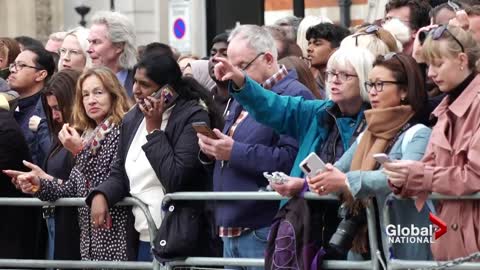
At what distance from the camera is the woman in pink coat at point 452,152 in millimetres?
7707

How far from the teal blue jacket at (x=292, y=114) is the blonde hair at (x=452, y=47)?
2.89 feet

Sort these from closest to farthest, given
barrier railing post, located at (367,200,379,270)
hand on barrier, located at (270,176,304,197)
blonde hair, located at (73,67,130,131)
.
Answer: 1. barrier railing post, located at (367,200,379,270)
2. hand on barrier, located at (270,176,304,197)
3. blonde hair, located at (73,67,130,131)

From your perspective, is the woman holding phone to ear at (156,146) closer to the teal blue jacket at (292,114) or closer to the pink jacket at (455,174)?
the teal blue jacket at (292,114)

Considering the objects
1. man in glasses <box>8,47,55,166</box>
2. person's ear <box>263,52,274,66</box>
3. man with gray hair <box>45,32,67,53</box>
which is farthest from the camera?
man with gray hair <box>45,32,67,53</box>

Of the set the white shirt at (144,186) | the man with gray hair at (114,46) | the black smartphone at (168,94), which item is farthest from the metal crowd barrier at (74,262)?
the man with gray hair at (114,46)

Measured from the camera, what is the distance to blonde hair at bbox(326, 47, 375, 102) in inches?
339

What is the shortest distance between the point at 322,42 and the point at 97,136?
171cm

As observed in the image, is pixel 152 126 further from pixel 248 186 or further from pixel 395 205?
pixel 395 205

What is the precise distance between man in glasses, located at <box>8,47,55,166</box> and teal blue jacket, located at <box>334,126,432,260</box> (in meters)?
3.49

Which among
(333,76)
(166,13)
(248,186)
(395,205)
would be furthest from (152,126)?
(166,13)

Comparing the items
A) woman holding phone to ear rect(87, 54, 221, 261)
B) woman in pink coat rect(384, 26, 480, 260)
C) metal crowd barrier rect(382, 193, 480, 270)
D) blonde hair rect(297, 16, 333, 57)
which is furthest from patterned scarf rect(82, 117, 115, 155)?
woman in pink coat rect(384, 26, 480, 260)

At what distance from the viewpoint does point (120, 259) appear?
31.8 ft

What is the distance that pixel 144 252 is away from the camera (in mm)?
9648

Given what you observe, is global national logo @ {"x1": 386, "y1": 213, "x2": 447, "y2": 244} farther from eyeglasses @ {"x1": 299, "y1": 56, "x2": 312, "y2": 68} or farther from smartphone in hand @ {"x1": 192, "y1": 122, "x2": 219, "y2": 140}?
eyeglasses @ {"x1": 299, "y1": 56, "x2": 312, "y2": 68}
